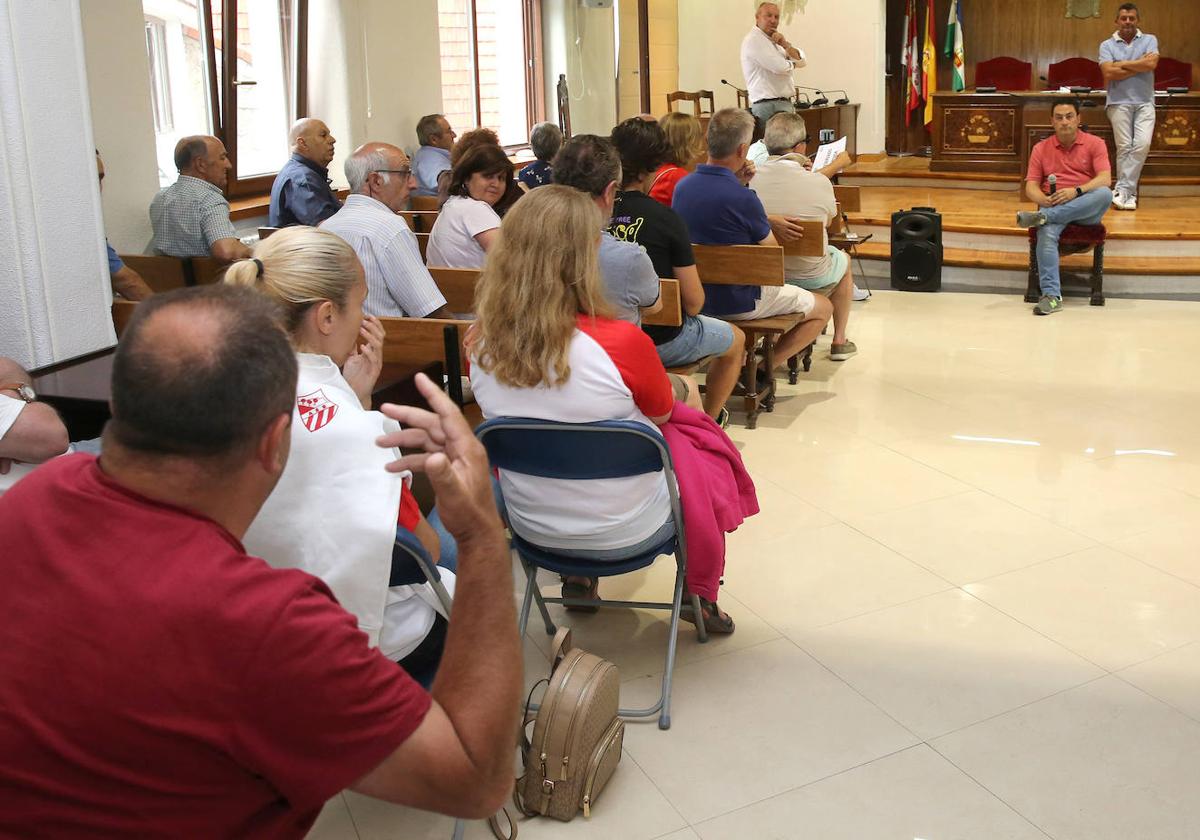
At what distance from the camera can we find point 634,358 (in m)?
2.63

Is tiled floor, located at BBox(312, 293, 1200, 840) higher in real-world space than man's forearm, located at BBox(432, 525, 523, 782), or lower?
lower

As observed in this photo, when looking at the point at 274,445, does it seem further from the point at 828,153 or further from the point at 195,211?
the point at 828,153

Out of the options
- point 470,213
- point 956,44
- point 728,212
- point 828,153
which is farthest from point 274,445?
point 956,44

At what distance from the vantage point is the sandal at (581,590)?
3.31 metres

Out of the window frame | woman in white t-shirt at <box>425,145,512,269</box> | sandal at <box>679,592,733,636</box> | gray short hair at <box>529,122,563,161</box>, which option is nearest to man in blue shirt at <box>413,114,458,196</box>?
the window frame

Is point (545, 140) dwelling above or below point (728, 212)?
above

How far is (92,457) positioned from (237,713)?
1.10 feet

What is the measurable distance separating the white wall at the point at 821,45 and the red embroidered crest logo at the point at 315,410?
10.7m

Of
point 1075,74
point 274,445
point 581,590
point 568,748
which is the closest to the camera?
point 274,445

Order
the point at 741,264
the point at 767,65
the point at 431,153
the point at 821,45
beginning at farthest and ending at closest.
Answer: the point at 821,45, the point at 767,65, the point at 431,153, the point at 741,264

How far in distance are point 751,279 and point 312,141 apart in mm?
2614

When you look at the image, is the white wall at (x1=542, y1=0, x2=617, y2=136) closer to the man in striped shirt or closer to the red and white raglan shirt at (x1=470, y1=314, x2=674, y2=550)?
the man in striped shirt

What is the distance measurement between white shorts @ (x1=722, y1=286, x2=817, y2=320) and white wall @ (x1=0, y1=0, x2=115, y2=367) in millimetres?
2529

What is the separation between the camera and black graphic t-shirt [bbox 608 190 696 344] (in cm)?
411
